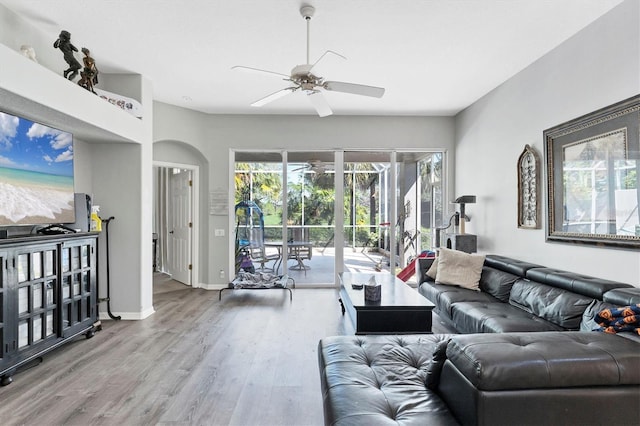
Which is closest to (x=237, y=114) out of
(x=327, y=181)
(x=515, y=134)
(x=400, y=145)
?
(x=327, y=181)

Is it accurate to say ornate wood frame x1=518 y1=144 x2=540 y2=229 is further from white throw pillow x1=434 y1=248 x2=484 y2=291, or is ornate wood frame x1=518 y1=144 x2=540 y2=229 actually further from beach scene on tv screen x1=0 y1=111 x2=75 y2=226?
beach scene on tv screen x1=0 y1=111 x2=75 y2=226

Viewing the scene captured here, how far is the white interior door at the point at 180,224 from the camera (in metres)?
5.59

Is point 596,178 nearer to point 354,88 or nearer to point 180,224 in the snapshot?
point 354,88

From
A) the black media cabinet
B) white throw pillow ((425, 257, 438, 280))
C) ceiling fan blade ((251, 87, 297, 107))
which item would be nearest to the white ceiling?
ceiling fan blade ((251, 87, 297, 107))

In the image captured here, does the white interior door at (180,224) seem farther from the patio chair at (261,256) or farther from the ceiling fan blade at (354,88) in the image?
the ceiling fan blade at (354,88)

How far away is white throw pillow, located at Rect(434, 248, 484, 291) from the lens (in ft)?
12.3

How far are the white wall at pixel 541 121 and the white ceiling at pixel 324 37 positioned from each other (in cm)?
18

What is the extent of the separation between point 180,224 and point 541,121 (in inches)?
216

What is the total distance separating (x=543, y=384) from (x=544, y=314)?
6.17 ft

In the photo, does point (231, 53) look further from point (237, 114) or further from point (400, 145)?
point (400, 145)

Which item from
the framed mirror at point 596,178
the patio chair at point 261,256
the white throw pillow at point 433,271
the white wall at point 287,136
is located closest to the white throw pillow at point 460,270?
the white throw pillow at point 433,271

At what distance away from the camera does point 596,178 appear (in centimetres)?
277

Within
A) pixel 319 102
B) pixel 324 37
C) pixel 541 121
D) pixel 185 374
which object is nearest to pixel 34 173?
pixel 185 374

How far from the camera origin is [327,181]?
5.76 metres
